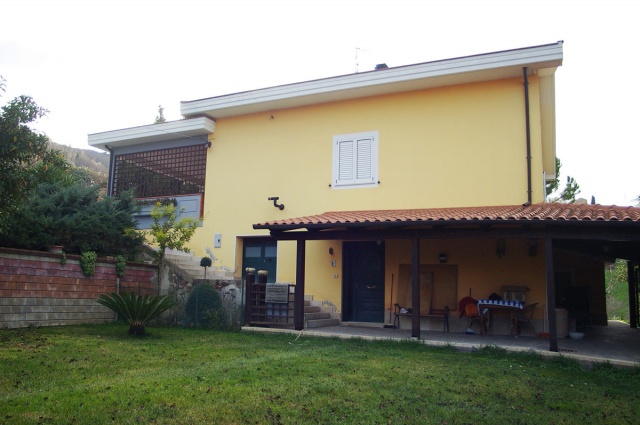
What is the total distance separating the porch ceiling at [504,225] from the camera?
9.54 metres

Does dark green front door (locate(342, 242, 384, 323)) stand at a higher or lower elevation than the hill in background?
lower

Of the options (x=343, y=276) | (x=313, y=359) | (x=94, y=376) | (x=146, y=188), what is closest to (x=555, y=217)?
(x=313, y=359)

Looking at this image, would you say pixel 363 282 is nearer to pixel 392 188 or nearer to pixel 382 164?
pixel 392 188

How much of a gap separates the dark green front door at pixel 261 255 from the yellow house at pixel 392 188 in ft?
0.11

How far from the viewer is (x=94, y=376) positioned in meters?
6.83

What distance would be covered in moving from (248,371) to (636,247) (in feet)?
32.2

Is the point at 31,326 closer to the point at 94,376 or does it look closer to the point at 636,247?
the point at 94,376

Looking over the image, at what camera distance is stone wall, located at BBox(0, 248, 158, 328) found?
10.4 meters

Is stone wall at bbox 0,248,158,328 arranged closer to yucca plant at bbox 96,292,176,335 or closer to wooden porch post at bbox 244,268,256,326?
yucca plant at bbox 96,292,176,335

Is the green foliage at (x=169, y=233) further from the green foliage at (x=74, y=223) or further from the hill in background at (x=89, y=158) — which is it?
the hill in background at (x=89, y=158)

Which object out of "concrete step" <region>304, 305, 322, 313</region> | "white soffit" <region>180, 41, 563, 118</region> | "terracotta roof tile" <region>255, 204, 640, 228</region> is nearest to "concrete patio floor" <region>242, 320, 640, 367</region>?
"concrete step" <region>304, 305, 322, 313</region>

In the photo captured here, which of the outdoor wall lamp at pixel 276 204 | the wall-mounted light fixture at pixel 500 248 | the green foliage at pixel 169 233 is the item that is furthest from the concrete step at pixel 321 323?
the wall-mounted light fixture at pixel 500 248

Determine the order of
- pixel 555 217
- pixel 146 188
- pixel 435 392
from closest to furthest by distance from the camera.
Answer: pixel 435 392 < pixel 555 217 < pixel 146 188

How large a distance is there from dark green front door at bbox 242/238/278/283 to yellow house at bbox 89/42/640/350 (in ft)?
0.11
